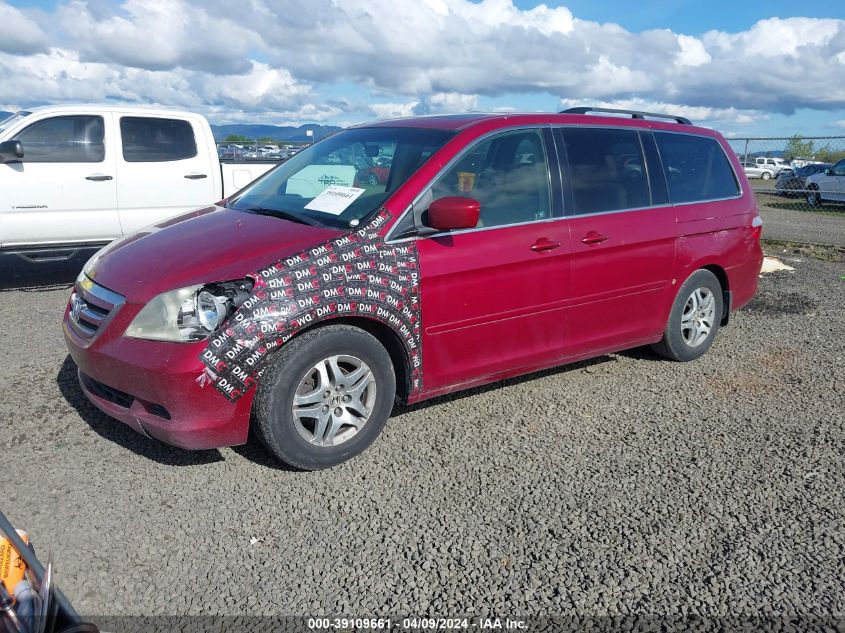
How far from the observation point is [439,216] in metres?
3.82

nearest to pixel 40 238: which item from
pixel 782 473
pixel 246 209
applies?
pixel 246 209

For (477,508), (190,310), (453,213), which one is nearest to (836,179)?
(453,213)

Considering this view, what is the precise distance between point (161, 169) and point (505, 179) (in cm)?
530

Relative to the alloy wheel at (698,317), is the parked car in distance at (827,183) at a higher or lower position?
higher

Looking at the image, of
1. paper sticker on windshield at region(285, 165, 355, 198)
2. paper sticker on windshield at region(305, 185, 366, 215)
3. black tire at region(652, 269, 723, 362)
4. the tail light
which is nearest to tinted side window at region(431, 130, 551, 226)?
paper sticker on windshield at region(305, 185, 366, 215)

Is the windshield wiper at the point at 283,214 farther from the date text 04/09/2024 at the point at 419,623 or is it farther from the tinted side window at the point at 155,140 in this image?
the tinted side window at the point at 155,140

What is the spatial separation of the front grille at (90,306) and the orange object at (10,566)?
173 centimetres

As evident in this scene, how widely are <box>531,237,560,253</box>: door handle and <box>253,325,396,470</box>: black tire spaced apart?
3.83 ft

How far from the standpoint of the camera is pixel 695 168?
551 centimetres

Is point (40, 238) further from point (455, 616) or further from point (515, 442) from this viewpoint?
point (455, 616)

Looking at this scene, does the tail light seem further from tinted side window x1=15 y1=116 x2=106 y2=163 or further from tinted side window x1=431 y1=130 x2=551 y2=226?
tinted side window x1=15 y1=116 x2=106 y2=163

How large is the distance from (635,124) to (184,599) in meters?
4.24

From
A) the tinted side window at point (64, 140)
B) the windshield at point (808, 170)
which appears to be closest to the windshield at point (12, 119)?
the tinted side window at point (64, 140)

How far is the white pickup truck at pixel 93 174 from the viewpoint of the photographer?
24.6 feet
